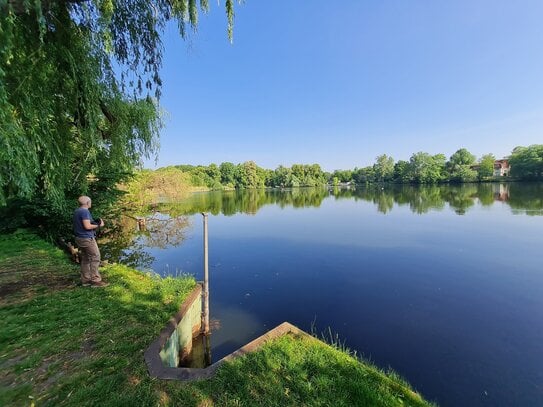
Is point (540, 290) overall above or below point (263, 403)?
below

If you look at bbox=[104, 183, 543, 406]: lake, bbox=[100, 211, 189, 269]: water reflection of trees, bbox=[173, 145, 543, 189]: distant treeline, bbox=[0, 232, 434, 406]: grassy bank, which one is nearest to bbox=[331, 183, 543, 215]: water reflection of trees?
bbox=[104, 183, 543, 406]: lake

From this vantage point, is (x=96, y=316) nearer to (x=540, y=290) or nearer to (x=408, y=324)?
(x=408, y=324)

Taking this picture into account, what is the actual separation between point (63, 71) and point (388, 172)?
288ft

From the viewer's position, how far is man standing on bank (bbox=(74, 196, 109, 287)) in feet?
15.7

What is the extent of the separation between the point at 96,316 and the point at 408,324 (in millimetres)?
5773

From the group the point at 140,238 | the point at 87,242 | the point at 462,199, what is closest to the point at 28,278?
the point at 87,242

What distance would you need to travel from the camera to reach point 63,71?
12.4ft

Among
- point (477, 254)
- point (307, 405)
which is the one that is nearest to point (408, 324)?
point (307, 405)

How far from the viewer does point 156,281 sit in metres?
5.71

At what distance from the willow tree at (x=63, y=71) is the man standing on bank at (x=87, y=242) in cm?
42

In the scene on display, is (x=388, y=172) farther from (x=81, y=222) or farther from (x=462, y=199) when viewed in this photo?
(x=81, y=222)

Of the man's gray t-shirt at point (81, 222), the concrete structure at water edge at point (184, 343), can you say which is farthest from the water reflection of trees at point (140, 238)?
the concrete structure at water edge at point (184, 343)

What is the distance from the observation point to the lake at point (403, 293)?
4.29 meters

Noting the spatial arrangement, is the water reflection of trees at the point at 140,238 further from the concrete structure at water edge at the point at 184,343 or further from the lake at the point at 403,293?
the concrete structure at water edge at the point at 184,343
